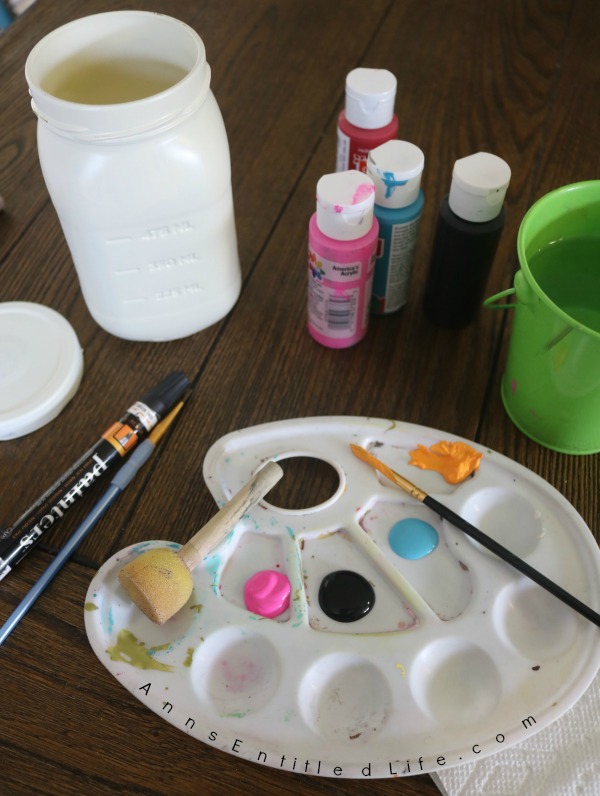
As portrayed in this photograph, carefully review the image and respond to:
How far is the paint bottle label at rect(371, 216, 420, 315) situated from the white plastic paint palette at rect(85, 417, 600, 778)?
0.17m

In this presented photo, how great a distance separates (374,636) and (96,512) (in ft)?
0.72

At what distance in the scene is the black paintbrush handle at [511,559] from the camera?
17.9 inches

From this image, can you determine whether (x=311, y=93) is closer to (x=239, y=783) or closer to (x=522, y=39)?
(x=522, y=39)

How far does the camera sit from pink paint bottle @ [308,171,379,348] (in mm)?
526

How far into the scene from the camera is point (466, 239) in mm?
552

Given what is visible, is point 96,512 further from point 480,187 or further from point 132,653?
point 480,187

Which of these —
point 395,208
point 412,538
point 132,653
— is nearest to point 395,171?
point 395,208

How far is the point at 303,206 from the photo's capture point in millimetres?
710

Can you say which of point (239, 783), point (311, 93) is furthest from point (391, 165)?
point (239, 783)

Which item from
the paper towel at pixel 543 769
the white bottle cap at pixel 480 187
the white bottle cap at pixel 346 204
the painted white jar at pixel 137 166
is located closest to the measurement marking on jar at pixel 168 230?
the painted white jar at pixel 137 166

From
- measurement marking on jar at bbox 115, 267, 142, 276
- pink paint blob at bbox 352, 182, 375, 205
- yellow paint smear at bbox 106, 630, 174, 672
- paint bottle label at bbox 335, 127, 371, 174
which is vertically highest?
pink paint blob at bbox 352, 182, 375, 205

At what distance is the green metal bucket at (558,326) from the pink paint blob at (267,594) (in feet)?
0.77

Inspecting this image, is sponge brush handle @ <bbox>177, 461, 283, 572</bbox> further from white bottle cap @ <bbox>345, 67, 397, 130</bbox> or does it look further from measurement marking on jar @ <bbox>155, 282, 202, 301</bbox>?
white bottle cap @ <bbox>345, 67, 397, 130</bbox>

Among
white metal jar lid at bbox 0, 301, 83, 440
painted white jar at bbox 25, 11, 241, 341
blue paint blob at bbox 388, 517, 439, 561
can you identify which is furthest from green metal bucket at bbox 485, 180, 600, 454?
white metal jar lid at bbox 0, 301, 83, 440
